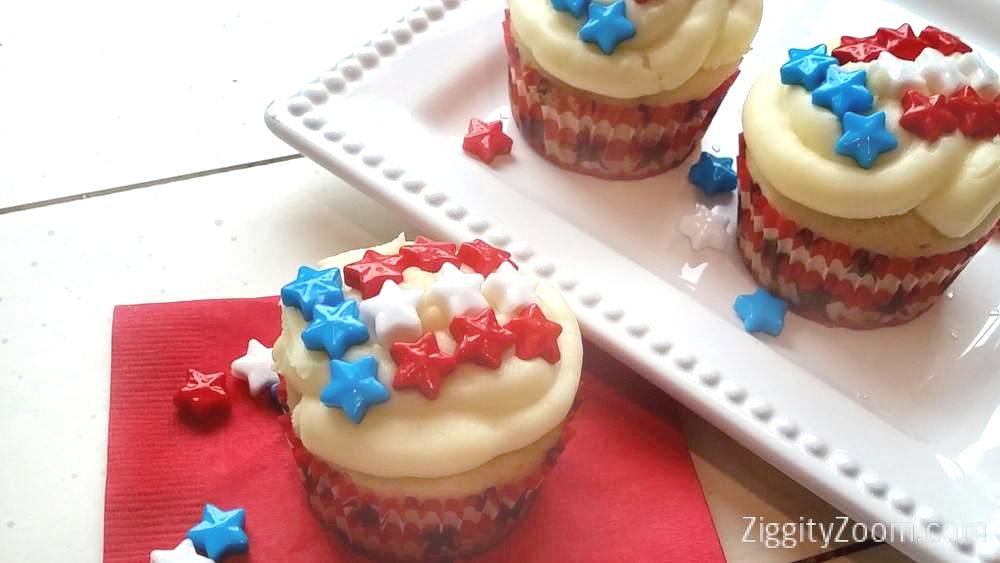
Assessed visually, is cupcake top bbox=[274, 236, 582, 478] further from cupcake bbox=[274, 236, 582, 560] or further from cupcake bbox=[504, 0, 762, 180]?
cupcake bbox=[504, 0, 762, 180]

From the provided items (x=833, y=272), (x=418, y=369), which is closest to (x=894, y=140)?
(x=833, y=272)

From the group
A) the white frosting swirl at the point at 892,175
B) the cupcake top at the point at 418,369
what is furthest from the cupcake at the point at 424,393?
the white frosting swirl at the point at 892,175

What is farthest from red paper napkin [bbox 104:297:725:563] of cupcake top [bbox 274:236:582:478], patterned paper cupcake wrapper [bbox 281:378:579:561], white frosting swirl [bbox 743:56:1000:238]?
white frosting swirl [bbox 743:56:1000:238]

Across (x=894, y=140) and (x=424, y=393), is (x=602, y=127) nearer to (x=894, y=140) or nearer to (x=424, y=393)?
(x=894, y=140)

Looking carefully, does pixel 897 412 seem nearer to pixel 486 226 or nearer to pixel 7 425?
pixel 486 226

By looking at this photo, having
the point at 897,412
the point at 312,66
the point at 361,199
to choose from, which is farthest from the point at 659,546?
the point at 312,66

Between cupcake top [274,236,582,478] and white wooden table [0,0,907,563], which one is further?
white wooden table [0,0,907,563]
